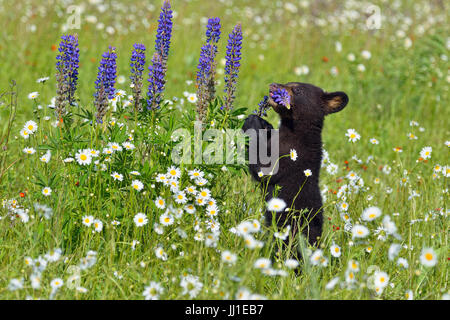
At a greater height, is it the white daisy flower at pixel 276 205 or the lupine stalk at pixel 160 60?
the lupine stalk at pixel 160 60

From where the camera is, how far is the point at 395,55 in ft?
24.7

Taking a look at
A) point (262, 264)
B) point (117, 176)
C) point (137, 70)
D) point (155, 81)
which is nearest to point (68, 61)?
point (137, 70)

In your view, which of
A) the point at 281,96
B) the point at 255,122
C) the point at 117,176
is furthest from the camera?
the point at 255,122

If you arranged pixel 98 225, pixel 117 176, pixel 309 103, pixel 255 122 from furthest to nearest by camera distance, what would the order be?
pixel 309 103 → pixel 255 122 → pixel 117 176 → pixel 98 225

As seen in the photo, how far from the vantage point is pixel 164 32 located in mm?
3186

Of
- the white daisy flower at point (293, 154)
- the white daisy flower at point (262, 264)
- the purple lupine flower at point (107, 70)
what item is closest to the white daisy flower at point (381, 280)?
the white daisy flower at point (262, 264)

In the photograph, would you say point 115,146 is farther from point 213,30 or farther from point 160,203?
point 213,30

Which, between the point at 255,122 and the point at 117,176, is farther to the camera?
the point at 255,122

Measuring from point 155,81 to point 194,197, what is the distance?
780mm

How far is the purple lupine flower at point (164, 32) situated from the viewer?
3154 mm

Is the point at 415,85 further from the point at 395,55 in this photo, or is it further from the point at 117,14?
the point at 117,14

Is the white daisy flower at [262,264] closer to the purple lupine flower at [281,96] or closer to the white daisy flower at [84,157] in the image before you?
the white daisy flower at [84,157]

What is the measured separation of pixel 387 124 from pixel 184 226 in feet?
12.9
